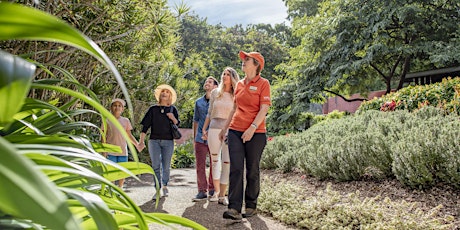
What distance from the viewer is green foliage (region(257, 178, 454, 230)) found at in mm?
4625

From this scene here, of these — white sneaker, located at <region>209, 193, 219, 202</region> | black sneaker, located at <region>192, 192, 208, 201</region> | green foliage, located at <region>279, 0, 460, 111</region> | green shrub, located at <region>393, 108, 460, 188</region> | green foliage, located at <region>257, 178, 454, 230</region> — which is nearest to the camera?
green foliage, located at <region>257, 178, 454, 230</region>

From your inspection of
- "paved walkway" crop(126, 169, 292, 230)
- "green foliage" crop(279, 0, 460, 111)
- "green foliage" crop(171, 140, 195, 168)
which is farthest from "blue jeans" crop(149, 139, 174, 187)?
"green foliage" crop(279, 0, 460, 111)

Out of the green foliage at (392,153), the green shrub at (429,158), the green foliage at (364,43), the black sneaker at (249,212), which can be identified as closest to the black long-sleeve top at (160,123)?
the black sneaker at (249,212)

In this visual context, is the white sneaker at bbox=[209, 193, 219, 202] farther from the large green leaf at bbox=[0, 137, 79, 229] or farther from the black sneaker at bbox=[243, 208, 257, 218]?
the large green leaf at bbox=[0, 137, 79, 229]

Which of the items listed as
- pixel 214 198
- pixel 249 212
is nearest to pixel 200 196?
pixel 214 198

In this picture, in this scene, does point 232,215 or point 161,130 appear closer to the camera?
point 232,215

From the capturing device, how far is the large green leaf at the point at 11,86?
0.55m

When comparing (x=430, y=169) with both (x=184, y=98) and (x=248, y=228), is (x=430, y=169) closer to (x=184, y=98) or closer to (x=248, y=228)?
(x=248, y=228)

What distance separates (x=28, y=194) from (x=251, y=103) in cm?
481

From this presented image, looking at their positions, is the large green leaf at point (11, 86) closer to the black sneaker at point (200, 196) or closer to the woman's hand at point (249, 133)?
the woman's hand at point (249, 133)

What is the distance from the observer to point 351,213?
5.04 metres

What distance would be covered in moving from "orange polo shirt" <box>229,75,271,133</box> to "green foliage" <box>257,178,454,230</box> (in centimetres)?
112

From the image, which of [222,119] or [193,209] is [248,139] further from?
[193,209]

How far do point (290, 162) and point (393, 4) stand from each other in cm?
1066
